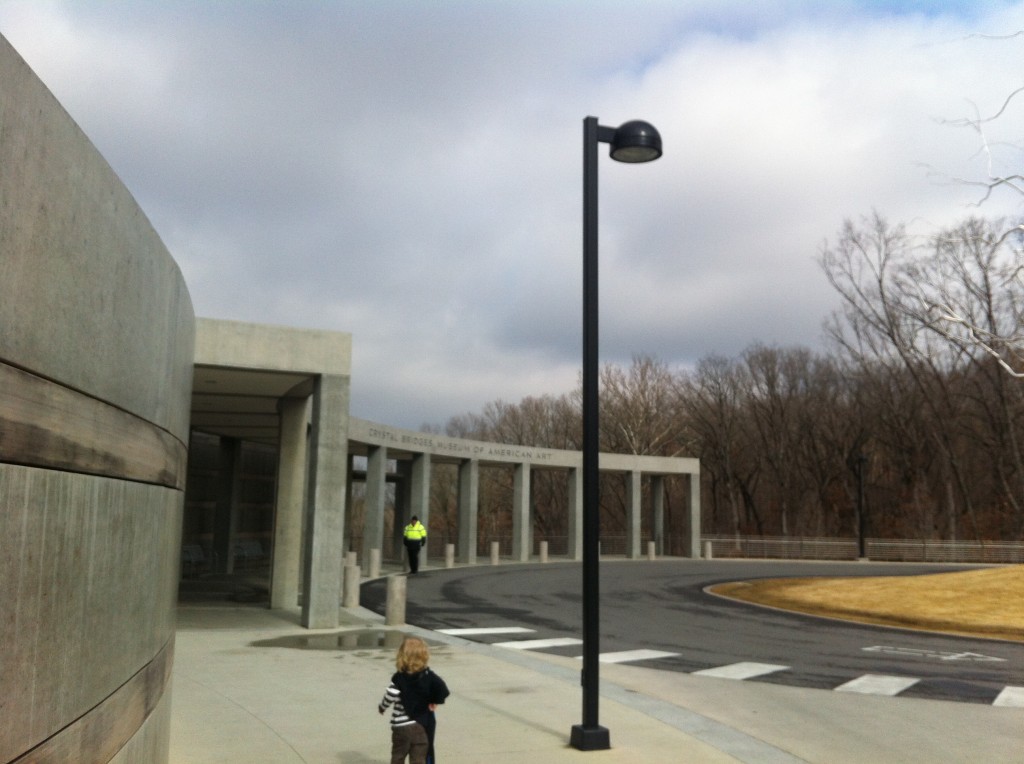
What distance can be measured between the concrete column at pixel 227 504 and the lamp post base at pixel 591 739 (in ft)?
70.5

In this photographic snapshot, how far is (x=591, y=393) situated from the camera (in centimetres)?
766

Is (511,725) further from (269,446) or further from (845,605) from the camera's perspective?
(269,446)

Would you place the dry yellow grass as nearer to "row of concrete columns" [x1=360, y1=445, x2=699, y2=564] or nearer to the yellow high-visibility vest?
the yellow high-visibility vest

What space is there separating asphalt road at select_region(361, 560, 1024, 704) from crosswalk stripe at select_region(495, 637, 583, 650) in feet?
0.81

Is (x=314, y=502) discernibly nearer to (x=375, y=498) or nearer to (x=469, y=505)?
(x=375, y=498)

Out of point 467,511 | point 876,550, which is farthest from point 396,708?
point 876,550

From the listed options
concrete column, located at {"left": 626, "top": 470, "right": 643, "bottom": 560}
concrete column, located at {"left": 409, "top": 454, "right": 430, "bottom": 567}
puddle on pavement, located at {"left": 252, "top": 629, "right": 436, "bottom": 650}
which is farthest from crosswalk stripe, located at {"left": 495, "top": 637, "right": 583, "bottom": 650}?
concrete column, located at {"left": 626, "top": 470, "right": 643, "bottom": 560}

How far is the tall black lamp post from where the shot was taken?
7.21 meters

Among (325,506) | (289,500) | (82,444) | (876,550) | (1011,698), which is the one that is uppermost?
(82,444)

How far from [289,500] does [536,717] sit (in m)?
11.5

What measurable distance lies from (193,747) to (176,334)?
11.8 feet

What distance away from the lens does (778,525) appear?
66.4 metres

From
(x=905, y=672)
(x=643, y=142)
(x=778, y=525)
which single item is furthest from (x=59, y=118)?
(x=778, y=525)

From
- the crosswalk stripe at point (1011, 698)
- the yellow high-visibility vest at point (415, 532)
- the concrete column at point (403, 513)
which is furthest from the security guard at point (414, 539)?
the crosswalk stripe at point (1011, 698)
